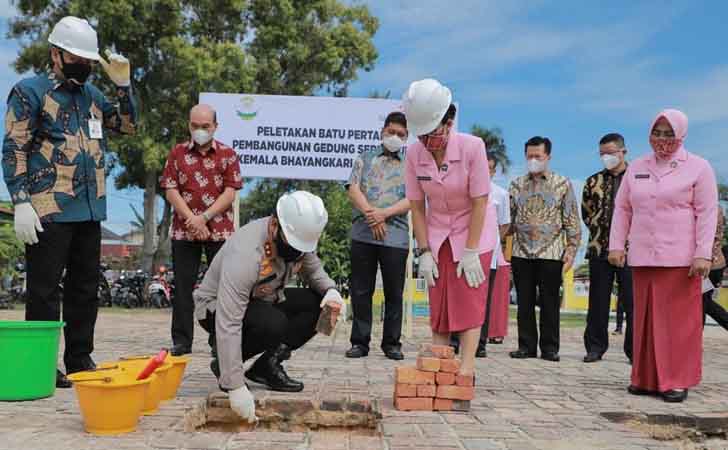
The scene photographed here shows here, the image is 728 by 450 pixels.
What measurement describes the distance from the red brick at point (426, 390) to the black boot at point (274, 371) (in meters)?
0.69

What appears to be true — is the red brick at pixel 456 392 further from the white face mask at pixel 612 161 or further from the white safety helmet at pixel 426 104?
the white face mask at pixel 612 161

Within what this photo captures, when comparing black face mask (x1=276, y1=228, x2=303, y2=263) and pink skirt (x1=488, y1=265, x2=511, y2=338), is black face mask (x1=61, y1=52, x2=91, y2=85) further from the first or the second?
pink skirt (x1=488, y1=265, x2=511, y2=338)

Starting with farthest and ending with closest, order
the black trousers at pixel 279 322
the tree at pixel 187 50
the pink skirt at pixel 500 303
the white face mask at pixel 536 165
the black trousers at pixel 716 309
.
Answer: the tree at pixel 187 50, the black trousers at pixel 716 309, the pink skirt at pixel 500 303, the white face mask at pixel 536 165, the black trousers at pixel 279 322

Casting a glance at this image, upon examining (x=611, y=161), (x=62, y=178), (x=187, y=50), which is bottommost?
(x=62, y=178)

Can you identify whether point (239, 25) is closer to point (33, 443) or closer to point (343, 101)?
point (343, 101)

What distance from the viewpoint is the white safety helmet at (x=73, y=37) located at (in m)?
3.90

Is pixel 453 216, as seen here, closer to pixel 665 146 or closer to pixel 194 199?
pixel 665 146

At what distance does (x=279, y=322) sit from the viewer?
12.2 feet

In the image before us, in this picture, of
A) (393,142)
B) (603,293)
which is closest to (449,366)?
(393,142)

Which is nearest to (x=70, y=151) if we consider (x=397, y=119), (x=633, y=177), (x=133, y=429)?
(x=133, y=429)

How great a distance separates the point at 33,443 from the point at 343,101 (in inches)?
233

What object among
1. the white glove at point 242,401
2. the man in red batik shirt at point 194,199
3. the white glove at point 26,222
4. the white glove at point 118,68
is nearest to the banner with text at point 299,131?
the man in red batik shirt at point 194,199

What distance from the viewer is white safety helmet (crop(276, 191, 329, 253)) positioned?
10.7 feet

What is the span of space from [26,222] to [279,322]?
139 cm
